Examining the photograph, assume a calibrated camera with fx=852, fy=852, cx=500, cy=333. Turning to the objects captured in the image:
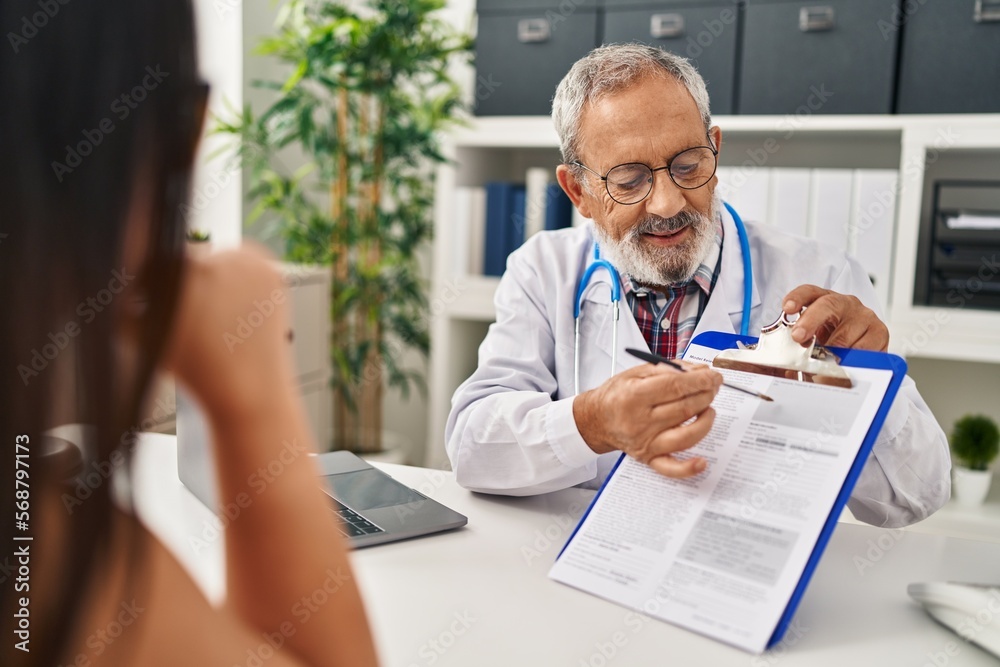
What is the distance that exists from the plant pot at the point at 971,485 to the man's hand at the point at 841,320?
4.39 feet

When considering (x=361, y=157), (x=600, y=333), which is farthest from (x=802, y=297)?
(x=361, y=157)

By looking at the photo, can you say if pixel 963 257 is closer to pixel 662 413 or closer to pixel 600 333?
pixel 600 333

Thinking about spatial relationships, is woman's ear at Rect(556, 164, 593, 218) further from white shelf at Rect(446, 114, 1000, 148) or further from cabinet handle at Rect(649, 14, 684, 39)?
cabinet handle at Rect(649, 14, 684, 39)

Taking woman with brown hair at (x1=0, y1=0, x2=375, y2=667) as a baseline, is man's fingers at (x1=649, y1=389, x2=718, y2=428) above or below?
below

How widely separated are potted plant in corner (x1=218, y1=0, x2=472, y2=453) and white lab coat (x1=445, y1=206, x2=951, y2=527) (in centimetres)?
109

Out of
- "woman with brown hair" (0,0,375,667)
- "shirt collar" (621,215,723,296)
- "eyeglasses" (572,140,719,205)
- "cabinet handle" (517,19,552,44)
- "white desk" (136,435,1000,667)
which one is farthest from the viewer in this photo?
"cabinet handle" (517,19,552,44)

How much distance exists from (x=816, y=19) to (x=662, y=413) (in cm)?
164

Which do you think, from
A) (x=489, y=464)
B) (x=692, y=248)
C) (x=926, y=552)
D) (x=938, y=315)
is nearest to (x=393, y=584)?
(x=489, y=464)

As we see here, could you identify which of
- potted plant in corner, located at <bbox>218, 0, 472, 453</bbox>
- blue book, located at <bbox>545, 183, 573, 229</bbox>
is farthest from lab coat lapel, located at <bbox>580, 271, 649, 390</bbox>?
potted plant in corner, located at <bbox>218, 0, 472, 453</bbox>

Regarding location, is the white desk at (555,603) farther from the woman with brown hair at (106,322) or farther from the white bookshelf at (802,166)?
the white bookshelf at (802,166)

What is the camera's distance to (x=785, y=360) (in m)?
0.93

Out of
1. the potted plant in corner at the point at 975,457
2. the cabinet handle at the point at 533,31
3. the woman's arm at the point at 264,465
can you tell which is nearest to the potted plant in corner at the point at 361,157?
the cabinet handle at the point at 533,31

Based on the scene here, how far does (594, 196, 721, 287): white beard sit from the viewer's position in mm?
1434

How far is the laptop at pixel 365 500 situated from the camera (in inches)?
39.9
